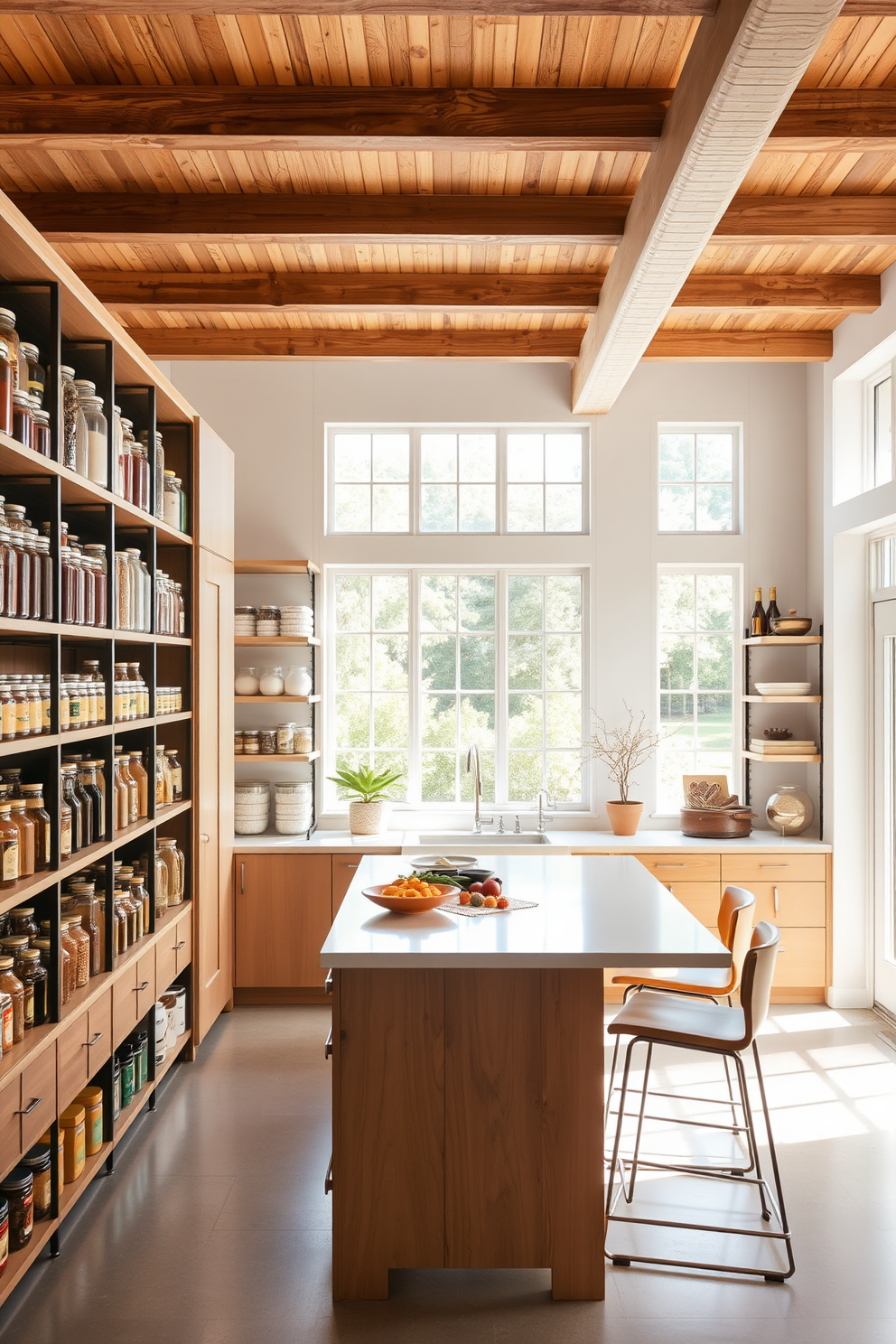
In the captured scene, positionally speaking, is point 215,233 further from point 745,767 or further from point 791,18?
point 745,767

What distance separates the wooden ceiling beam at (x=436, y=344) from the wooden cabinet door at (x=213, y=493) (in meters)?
0.61

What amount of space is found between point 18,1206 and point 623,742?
3805mm

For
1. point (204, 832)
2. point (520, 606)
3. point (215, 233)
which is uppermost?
point (215, 233)

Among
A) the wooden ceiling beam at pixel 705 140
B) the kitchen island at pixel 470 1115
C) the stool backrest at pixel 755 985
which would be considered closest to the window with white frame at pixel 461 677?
the wooden ceiling beam at pixel 705 140

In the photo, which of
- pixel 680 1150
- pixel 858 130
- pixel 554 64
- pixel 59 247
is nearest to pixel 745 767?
pixel 680 1150

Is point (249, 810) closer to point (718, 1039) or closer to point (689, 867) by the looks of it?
point (689, 867)

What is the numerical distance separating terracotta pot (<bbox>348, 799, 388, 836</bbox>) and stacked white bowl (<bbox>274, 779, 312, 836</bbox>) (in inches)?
9.4

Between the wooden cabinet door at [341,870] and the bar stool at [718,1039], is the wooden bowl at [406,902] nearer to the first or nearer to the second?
the bar stool at [718,1039]

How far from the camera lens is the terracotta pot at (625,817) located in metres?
5.25

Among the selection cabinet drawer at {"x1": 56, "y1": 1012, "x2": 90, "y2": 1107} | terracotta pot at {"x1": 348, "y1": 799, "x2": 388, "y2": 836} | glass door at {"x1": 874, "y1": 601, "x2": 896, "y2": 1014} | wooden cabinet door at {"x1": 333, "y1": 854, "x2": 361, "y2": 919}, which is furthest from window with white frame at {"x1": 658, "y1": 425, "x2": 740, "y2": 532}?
cabinet drawer at {"x1": 56, "y1": 1012, "x2": 90, "y2": 1107}

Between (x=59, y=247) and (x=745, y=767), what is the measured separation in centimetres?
425

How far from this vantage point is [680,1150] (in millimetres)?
→ 3426

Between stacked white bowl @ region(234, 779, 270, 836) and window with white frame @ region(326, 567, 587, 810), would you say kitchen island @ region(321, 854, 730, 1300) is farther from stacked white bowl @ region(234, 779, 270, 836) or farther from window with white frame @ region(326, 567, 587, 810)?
window with white frame @ region(326, 567, 587, 810)

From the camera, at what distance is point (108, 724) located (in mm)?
3148
